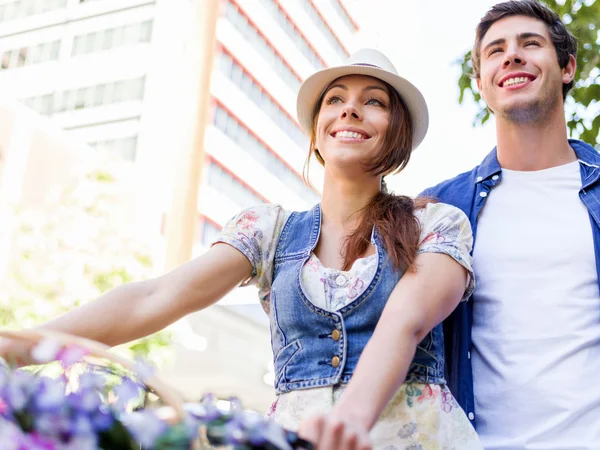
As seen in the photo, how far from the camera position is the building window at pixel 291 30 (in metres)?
39.9

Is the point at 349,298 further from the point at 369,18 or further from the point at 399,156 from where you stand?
the point at 369,18

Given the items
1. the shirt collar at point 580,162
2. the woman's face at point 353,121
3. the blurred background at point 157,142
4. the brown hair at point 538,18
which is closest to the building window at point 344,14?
the blurred background at point 157,142

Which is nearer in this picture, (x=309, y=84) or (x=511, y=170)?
(x=309, y=84)

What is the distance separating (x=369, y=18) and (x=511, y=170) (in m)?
52.4

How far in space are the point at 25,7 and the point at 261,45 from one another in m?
11.3

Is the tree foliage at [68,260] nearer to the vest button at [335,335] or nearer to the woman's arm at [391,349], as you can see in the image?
the vest button at [335,335]

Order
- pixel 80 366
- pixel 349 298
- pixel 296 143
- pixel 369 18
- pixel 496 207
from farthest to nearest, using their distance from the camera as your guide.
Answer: pixel 369 18 < pixel 296 143 < pixel 496 207 < pixel 349 298 < pixel 80 366

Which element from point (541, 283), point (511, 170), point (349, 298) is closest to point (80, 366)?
point (349, 298)

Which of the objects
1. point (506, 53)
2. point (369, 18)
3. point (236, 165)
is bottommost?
point (506, 53)

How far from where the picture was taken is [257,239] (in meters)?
1.81

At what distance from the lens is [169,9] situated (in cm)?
3045

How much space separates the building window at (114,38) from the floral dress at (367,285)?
1231 inches

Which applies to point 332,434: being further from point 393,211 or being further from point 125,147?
point 125,147

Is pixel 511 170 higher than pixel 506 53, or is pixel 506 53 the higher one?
pixel 506 53
